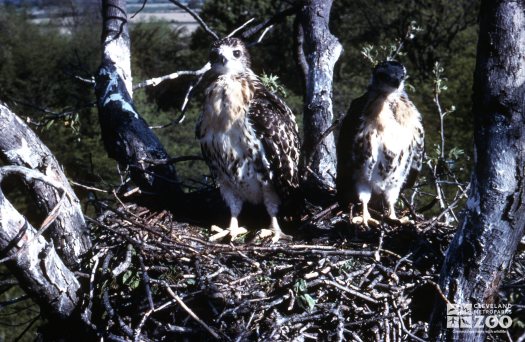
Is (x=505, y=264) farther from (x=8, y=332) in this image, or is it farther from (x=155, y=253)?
(x=8, y=332)

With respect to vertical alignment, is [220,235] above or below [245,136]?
below

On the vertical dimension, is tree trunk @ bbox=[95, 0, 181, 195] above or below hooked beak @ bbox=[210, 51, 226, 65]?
below

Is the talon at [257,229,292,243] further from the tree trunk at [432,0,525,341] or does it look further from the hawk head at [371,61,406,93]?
the tree trunk at [432,0,525,341]

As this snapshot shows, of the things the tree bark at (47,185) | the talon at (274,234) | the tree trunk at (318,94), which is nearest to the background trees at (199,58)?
the tree trunk at (318,94)

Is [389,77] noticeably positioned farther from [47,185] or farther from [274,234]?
[47,185]

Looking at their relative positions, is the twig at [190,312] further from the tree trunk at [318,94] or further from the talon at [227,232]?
the tree trunk at [318,94]

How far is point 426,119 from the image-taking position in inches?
615

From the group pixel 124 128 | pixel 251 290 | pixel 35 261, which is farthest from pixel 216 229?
pixel 35 261

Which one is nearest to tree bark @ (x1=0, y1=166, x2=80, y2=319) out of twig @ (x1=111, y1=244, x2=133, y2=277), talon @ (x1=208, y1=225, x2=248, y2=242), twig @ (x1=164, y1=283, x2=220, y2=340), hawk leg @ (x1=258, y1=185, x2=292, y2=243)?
twig @ (x1=111, y1=244, x2=133, y2=277)

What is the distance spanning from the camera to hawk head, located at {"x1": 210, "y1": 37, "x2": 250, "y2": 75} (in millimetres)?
4891

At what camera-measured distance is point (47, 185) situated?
3.69m

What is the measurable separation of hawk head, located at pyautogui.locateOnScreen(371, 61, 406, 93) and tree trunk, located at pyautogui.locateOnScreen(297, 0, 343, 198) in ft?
2.85

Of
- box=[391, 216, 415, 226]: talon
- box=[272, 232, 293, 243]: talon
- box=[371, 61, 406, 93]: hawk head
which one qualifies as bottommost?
box=[272, 232, 293, 243]: talon

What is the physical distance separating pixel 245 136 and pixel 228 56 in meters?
0.62
